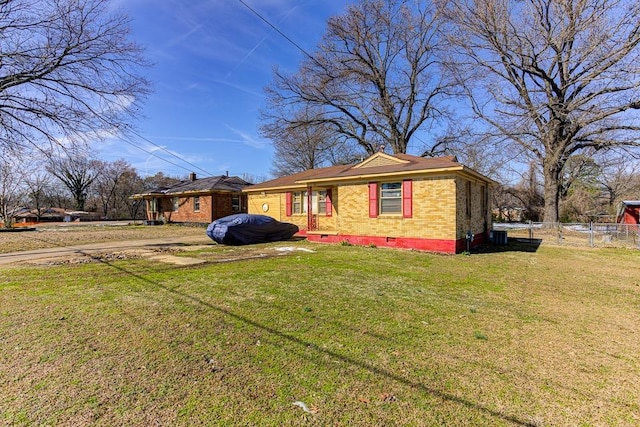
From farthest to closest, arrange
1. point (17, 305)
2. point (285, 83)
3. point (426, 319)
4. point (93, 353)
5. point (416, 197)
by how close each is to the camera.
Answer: point (285, 83) → point (416, 197) → point (17, 305) → point (426, 319) → point (93, 353)

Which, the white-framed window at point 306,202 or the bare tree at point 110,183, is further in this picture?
the bare tree at point 110,183

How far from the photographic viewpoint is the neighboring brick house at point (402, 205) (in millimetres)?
10664

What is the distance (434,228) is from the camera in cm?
1085

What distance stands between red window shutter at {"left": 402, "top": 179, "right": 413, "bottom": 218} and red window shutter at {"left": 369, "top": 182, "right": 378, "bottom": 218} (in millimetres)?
1130

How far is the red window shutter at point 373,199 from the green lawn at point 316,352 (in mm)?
5901

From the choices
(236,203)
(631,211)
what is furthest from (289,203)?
(631,211)

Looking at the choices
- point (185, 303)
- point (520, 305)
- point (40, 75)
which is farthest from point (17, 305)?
point (40, 75)

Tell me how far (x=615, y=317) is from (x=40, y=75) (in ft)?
53.0

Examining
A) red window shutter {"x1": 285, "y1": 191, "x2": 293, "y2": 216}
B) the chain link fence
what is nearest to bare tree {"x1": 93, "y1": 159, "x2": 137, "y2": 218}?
red window shutter {"x1": 285, "y1": 191, "x2": 293, "y2": 216}

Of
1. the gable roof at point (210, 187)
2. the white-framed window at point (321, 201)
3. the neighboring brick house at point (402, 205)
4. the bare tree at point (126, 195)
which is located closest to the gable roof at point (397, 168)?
the neighboring brick house at point (402, 205)

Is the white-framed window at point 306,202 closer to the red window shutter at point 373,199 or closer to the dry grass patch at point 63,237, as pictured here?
the red window shutter at point 373,199

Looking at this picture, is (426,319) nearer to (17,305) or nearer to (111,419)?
(111,419)

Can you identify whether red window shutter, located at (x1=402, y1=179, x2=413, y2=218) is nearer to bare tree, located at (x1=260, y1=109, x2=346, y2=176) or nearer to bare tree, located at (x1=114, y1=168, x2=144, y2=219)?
bare tree, located at (x1=260, y1=109, x2=346, y2=176)

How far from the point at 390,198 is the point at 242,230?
6.14 meters
